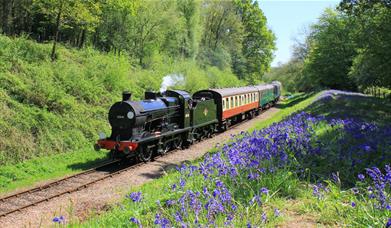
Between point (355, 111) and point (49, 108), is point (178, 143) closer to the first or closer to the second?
point (49, 108)

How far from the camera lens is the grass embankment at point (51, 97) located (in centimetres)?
1478

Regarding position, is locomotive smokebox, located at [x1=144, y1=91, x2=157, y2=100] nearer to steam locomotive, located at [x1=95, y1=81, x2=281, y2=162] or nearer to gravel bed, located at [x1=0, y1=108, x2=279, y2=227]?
steam locomotive, located at [x1=95, y1=81, x2=281, y2=162]

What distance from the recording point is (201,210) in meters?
5.71

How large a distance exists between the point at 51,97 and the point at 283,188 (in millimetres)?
13194

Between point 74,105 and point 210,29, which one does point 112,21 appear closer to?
point 74,105

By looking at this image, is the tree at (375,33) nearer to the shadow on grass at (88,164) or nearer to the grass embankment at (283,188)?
the grass embankment at (283,188)

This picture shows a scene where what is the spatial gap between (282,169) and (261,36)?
185 ft

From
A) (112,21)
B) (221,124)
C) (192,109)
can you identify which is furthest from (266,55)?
(192,109)

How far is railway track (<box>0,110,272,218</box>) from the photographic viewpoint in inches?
410

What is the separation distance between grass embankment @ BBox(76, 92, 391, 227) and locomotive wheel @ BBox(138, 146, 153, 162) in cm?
503

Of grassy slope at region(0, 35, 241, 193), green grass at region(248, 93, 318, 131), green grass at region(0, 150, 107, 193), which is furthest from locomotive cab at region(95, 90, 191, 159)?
green grass at region(248, 93, 318, 131)

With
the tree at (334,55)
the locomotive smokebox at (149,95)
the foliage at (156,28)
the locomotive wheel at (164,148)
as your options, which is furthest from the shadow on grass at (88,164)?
the tree at (334,55)

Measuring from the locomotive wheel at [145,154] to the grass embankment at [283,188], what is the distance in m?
5.03

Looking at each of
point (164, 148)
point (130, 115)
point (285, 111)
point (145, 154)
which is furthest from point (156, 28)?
point (130, 115)
